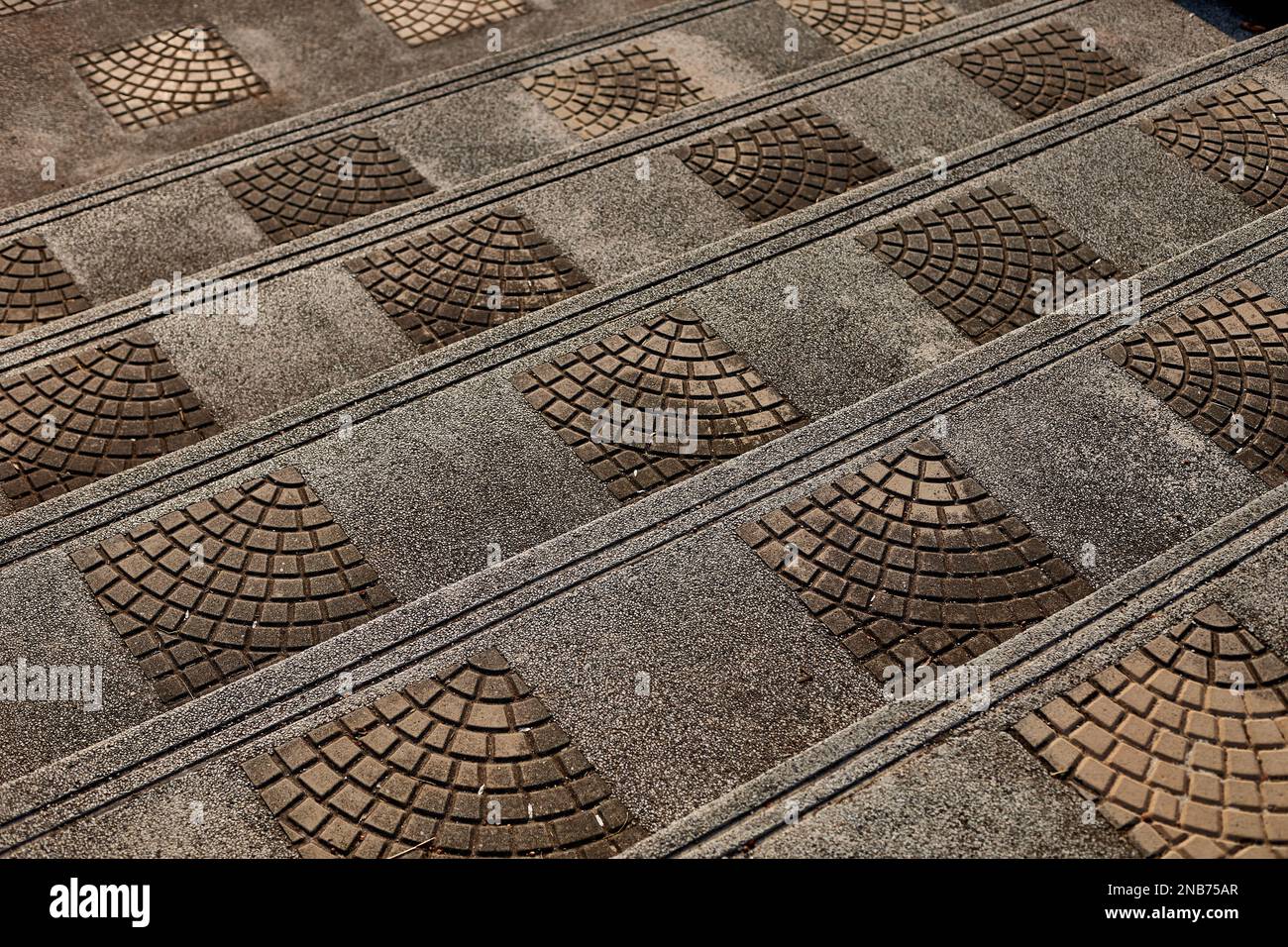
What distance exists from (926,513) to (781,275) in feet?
6.35

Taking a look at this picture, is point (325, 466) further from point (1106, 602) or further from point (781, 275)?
point (1106, 602)

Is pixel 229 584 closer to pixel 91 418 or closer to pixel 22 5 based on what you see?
pixel 91 418

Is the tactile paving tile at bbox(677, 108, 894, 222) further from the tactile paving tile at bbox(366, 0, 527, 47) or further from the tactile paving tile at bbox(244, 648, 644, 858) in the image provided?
the tactile paving tile at bbox(244, 648, 644, 858)

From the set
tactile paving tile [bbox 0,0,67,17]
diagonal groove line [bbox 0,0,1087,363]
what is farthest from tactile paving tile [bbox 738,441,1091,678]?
tactile paving tile [bbox 0,0,67,17]

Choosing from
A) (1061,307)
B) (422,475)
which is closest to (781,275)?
(1061,307)

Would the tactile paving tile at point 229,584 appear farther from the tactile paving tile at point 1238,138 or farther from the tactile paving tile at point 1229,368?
the tactile paving tile at point 1238,138

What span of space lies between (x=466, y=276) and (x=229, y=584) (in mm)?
2444

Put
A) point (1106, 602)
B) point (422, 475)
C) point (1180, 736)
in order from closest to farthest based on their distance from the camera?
1. point (1180, 736)
2. point (1106, 602)
3. point (422, 475)

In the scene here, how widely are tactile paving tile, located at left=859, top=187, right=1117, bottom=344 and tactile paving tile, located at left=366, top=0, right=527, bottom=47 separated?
3.58m

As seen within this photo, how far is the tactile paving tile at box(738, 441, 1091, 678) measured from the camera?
6203 mm

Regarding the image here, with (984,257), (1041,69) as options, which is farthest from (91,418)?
(1041,69)

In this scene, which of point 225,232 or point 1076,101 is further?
point 1076,101

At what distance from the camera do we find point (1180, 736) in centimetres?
583
